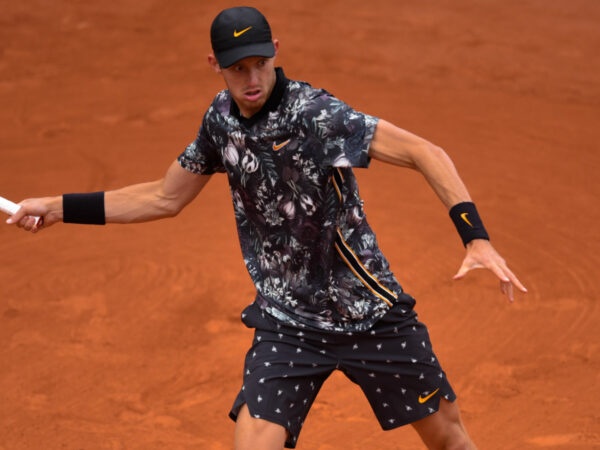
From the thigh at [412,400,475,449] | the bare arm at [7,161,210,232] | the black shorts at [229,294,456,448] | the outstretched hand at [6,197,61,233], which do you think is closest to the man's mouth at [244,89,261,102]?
the bare arm at [7,161,210,232]

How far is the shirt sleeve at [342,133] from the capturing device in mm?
3531

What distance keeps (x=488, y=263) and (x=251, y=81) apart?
0.96 metres

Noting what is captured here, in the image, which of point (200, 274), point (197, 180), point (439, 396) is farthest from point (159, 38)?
point (439, 396)

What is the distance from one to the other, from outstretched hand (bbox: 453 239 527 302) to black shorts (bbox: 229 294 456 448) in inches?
21.6

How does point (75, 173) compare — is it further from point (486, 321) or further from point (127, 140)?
point (486, 321)

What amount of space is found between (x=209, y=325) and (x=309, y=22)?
4205 mm

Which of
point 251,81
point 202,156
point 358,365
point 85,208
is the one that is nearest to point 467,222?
point 358,365

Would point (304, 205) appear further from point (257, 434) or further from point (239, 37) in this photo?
point (257, 434)

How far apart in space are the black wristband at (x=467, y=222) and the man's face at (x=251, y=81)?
2.35 feet

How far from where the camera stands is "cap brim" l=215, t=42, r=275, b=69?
140 inches

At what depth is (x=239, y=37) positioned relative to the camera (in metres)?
3.57

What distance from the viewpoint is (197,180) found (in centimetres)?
405

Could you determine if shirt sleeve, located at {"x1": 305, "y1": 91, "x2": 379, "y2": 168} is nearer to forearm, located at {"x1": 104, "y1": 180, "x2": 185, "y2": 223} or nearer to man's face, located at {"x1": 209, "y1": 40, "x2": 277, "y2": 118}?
man's face, located at {"x1": 209, "y1": 40, "x2": 277, "y2": 118}

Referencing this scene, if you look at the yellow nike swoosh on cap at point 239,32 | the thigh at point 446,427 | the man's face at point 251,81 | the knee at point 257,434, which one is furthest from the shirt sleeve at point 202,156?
the thigh at point 446,427
